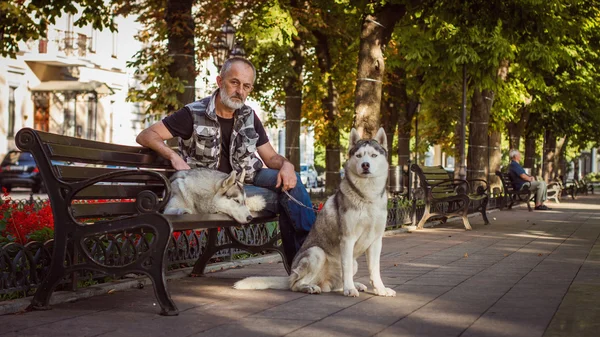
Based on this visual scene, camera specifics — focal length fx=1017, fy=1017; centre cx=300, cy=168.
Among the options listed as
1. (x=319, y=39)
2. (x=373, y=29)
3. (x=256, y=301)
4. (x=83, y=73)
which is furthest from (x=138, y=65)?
(x=83, y=73)

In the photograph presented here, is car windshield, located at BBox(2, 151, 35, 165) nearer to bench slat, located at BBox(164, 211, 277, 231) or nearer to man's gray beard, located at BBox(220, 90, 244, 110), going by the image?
man's gray beard, located at BBox(220, 90, 244, 110)

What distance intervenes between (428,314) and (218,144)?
2533 mm

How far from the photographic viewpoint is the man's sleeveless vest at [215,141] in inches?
332

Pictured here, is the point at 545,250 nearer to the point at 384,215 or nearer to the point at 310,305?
the point at 384,215

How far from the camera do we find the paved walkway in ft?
20.4

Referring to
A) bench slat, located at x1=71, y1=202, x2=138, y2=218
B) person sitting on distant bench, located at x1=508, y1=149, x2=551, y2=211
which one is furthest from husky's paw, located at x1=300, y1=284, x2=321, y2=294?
person sitting on distant bench, located at x1=508, y1=149, x2=551, y2=211

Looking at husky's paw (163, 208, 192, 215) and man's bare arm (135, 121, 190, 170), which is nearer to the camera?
husky's paw (163, 208, 192, 215)

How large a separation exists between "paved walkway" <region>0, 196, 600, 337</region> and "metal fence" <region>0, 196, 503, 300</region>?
0.33 metres

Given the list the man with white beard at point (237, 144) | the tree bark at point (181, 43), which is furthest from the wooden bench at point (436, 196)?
the man with white beard at point (237, 144)

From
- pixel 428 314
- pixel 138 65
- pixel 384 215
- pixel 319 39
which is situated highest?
pixel 319 39

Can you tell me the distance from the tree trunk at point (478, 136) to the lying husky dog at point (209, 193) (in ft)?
69.9

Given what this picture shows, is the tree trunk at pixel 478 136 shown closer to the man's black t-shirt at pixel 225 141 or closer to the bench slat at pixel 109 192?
the man's black t-shirt at pixel 225 141

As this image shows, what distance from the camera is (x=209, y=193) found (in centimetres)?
782

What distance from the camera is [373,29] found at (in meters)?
17.6
